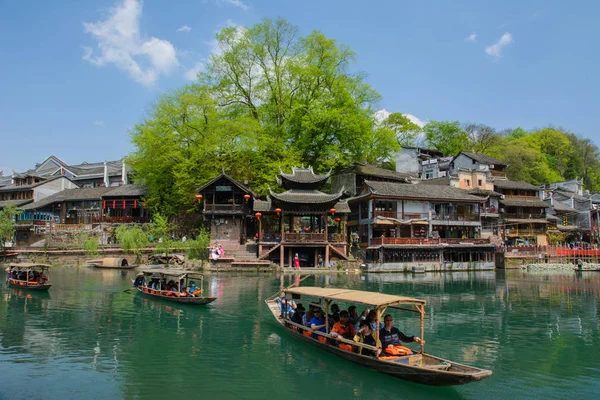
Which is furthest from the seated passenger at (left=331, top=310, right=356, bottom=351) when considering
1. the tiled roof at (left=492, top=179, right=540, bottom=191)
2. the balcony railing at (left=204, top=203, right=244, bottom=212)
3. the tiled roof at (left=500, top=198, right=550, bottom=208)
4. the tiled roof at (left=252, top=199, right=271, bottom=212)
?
the tiled roof at (left=492, top=179, right=540, bottom=191)

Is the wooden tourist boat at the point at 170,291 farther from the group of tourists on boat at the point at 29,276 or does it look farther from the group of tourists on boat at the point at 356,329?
the group of tourists on boat at the point at 356,329

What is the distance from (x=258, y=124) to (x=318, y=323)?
35047mm

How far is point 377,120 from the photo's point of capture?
55375 millimetres

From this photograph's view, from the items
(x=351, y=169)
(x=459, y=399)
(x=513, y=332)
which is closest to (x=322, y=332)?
(x=459, y=399)

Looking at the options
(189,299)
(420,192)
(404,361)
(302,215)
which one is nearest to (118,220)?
(302,215)

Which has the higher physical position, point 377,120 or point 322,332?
point 377,120

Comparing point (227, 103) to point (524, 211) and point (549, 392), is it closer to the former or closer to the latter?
point (524, 211)

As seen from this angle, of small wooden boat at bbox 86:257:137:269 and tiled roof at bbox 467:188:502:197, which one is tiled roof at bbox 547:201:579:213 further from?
small wooden boat at bbox 86:257:137:269

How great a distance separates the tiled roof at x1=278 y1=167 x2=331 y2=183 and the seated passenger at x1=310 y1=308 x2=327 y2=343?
26675 millimetres

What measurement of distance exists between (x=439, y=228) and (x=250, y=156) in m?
21.2

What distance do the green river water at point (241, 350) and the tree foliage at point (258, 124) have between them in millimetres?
21208

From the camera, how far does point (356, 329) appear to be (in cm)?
1240

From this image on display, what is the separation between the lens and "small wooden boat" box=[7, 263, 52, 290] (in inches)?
999

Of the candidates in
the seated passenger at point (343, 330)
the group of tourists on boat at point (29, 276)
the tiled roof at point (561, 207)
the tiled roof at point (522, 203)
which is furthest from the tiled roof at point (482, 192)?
the group of tourists on boat at point (29, 276)
